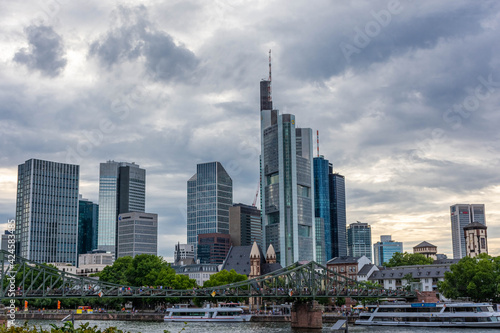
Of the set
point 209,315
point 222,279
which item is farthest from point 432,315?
point 222,279

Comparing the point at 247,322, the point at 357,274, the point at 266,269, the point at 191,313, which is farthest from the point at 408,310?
the point at 266,269

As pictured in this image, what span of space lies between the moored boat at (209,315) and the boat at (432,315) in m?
24.0

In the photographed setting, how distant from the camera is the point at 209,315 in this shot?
11538 centimetres

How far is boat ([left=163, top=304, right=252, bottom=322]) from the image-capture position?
113 meters

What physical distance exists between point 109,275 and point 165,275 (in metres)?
17.6

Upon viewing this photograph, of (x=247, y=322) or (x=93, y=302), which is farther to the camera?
(x=93, y=302)

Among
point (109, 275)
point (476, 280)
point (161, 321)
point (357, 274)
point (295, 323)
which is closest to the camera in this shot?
point (295, 323)

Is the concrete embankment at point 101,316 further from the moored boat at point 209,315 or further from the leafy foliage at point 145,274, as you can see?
the leafy foliage at point 145,274

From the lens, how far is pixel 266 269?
182m

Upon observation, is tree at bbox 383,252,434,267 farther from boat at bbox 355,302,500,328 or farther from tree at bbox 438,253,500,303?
boat at bbox 355,302,500,328

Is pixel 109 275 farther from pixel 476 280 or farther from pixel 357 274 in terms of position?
pixel 476 280

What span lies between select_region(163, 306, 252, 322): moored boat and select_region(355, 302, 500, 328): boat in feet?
78.8

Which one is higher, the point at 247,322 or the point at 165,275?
the point at 165,275

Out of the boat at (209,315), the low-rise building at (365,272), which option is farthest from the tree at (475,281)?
the low-rise building at (365,272)
